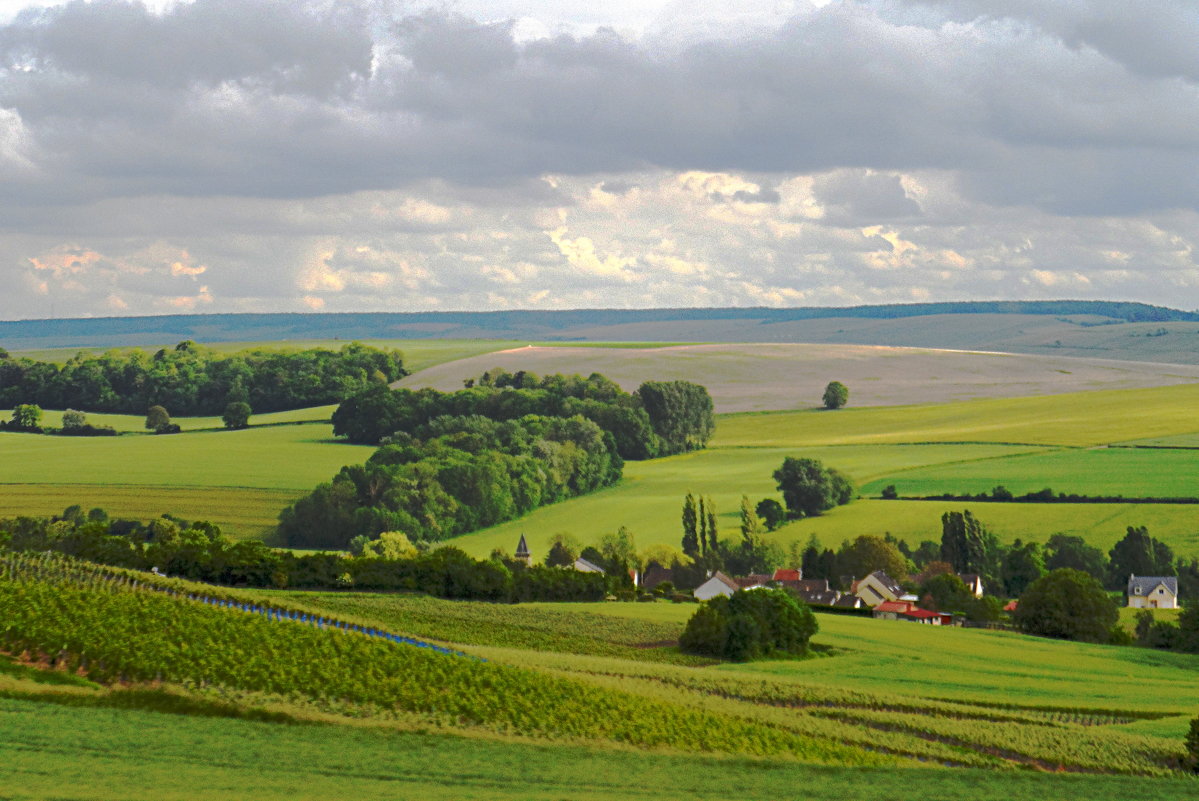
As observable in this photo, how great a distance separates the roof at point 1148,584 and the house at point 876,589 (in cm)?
Answer: 1523

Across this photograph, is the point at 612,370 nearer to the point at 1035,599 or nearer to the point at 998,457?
the point at 998,457

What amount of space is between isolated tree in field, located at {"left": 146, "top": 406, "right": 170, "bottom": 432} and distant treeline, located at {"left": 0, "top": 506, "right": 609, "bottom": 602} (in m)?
84.3

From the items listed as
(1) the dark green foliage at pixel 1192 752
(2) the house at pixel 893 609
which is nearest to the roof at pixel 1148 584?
(2) the house at pixel 893 609

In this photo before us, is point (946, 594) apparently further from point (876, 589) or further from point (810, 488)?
point (810, 488)

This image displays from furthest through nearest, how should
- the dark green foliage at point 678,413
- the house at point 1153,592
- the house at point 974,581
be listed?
the dark green foliage at point 678,413 → the house at point 974,581 → the house at point 1153,592

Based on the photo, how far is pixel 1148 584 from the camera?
308 ft

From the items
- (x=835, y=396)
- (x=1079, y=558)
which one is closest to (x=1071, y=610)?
(x=1079, y=558)

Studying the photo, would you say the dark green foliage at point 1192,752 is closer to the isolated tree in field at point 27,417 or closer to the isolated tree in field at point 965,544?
the isolated tree in field at point 965,544

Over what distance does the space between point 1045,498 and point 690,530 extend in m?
29.2

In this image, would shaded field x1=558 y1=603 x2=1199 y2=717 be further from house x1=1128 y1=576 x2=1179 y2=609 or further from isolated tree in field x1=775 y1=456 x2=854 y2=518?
isolated tree in field x1=775 y1=456 x2=854 y2=518

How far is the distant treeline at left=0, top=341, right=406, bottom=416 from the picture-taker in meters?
171

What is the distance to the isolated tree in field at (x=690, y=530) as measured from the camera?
108 meters

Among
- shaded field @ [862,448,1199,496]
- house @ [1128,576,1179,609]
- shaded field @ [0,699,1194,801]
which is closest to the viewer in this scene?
shaded field @ [0,699,1194,801]

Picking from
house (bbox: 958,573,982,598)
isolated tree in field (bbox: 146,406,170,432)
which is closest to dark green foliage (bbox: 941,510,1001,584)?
house (bbox: 958,573,982,598)
